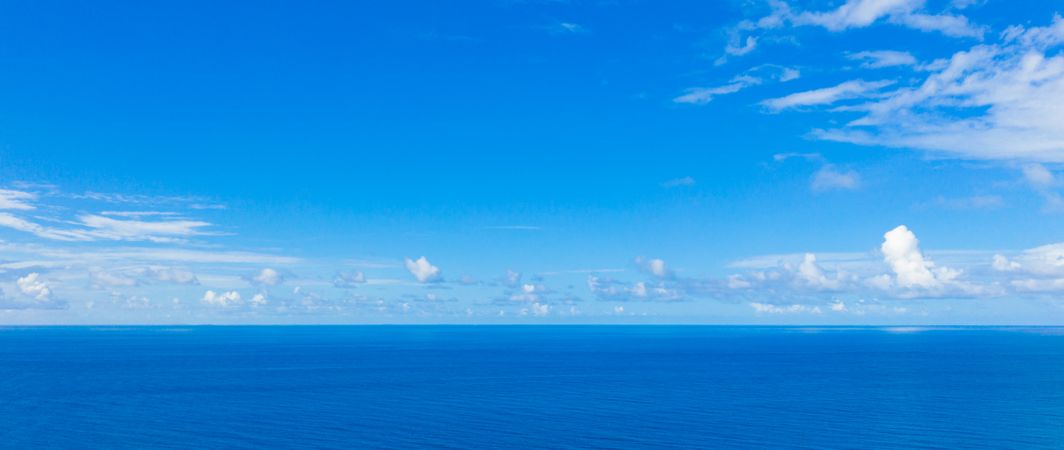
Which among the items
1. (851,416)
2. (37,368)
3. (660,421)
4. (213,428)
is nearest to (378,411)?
(213,428)

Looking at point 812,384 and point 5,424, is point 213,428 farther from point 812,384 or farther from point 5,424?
point 812,384

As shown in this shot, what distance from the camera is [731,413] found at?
338 ft

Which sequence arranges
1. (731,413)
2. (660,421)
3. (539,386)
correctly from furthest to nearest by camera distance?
1. (539,386)
2. (731,413)
3. (660,421)

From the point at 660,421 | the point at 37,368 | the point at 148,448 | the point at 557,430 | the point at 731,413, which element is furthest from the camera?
the point at 37,368

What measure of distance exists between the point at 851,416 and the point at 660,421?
2693 cm

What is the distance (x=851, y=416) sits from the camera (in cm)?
9975

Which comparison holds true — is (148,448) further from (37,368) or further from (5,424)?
(37,368)

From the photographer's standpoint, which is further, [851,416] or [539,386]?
[539,386]

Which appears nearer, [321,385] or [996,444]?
[996,444]

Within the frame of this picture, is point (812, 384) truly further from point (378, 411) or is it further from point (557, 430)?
point (378, 411)

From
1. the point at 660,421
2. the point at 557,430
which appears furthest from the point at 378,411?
the point at 660,421

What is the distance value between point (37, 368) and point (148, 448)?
455 ft

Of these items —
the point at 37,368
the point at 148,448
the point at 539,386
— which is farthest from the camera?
the point at 37,368

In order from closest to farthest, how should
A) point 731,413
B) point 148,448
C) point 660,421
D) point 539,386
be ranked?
point 148,448 → point 660,421 → point 731,413 → point 539,386
